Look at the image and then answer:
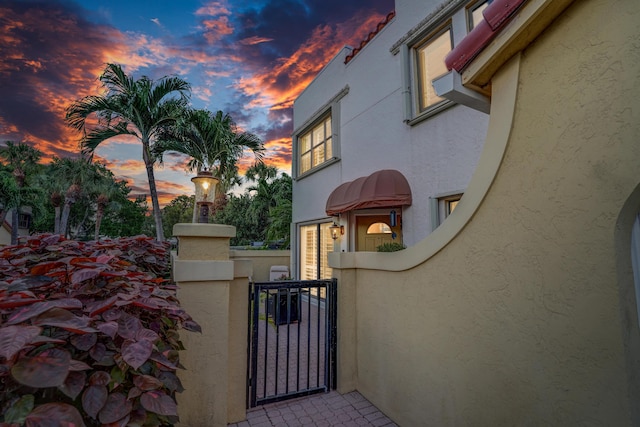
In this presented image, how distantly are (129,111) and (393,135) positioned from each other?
9412 millimetres

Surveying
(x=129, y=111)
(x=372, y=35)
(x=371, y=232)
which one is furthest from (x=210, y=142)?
(x=371, y=232)

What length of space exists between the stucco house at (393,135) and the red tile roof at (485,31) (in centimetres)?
205

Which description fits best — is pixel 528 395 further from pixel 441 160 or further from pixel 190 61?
pixel 190 61

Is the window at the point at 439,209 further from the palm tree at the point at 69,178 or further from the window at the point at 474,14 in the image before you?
the palm tree at the point at 69,178

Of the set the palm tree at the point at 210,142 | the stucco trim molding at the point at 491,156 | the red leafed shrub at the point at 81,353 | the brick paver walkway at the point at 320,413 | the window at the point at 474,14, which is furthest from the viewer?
the palm tree at the point at 210,142

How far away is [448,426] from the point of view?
9.15ft

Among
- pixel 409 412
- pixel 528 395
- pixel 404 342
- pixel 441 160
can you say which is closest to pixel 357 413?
pixel 409 412

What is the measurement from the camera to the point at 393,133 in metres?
7.54

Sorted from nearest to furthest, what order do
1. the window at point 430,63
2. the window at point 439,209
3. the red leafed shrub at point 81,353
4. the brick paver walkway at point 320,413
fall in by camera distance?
the red leafed shrub at point 81,353 → the brick paver walkway at point 320,413 → the window at point 439,209 → the window at point 430,63

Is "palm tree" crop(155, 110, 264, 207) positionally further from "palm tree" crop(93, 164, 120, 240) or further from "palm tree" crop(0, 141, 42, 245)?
"palm tree" crop(93, 164, 120, 240)

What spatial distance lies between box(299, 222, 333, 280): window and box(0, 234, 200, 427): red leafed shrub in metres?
8.24

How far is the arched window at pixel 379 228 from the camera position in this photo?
8608mm

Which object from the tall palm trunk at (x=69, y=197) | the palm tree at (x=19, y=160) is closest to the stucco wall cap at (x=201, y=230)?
the palm tree at (x=19, y=160)

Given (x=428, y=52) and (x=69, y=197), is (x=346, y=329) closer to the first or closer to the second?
(x=428, y=52)
